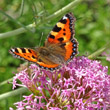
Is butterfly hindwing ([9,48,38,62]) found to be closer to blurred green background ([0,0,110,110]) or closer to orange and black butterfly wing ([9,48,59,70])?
orange and black butterfly wing ([9,48,59,70])

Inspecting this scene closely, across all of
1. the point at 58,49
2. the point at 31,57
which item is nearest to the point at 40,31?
the point at 58,49

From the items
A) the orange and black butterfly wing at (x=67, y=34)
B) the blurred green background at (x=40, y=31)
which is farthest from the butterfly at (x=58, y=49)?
the blurred green background at (x=40, y=31)

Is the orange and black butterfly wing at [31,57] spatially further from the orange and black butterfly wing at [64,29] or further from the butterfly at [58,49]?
the orange and black butterfly wing at [64,29]

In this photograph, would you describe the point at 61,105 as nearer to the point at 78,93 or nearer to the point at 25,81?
the point at 78,93

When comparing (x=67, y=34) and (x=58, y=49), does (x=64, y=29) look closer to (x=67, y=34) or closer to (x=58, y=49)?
(x=67, y=34)

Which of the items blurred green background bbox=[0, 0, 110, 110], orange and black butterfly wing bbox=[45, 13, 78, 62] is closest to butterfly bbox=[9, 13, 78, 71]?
orange and black butterfly wing bbox=[45, 13, 78, 62]
